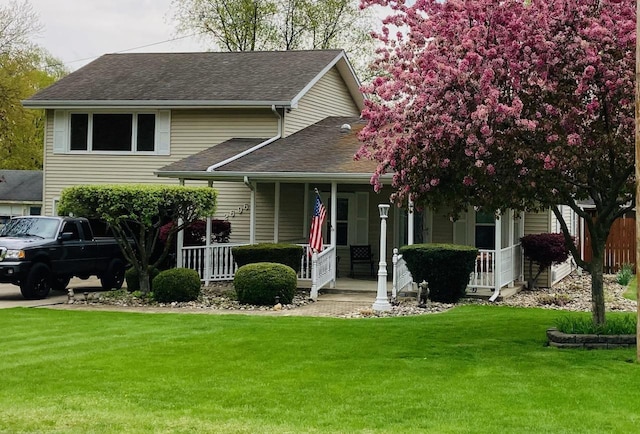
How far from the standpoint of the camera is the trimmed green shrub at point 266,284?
55.3 feet

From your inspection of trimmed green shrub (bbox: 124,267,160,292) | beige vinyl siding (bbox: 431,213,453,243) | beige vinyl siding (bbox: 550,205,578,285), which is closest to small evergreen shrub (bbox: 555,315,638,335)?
beige vinyl siding (bbox: 550,205,578,285)

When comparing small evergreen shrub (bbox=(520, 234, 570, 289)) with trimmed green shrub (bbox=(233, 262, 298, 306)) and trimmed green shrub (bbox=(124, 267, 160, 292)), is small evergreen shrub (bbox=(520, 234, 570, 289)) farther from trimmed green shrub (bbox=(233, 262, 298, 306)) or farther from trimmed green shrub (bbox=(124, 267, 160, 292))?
trimmed green shrub (bbox=(124, 267, 160, 292))

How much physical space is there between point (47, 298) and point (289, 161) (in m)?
6.24

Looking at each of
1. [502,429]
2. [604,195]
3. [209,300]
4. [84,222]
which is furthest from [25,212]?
[502,429]

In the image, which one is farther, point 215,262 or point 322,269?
point 215,262

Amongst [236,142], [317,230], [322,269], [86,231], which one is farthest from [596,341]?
[236,142]

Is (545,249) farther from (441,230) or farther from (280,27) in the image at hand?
(280,27)

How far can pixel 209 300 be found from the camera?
17.8m

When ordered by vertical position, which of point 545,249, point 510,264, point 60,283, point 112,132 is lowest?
point 60,283

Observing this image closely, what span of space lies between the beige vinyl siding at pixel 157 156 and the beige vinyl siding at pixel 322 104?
0.82 meters

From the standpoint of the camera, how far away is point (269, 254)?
734 inches

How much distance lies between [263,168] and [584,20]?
411 inches

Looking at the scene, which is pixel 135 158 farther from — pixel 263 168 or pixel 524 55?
pixel 524 55

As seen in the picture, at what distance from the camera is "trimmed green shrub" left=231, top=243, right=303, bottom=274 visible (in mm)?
18661
